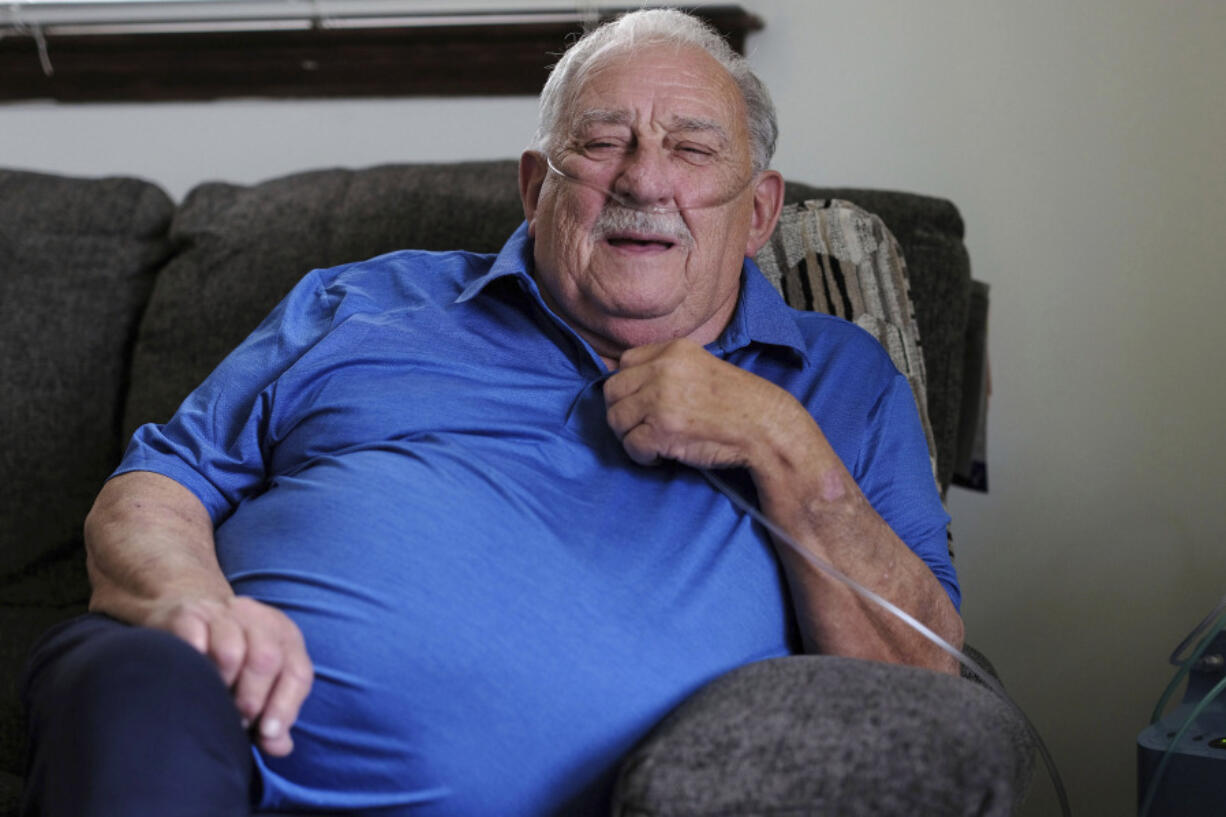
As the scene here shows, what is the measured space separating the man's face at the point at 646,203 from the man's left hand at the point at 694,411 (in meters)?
0.13

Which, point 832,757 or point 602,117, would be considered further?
point 602,117

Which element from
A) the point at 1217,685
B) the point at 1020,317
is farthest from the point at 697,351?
the point at 1020,317

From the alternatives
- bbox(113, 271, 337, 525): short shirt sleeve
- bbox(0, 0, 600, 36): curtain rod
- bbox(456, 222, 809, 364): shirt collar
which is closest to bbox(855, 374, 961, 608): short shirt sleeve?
bbox(456, 222, 809, 364): shirt collar

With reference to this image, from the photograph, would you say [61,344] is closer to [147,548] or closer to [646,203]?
[147,548]

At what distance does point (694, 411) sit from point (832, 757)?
406mm

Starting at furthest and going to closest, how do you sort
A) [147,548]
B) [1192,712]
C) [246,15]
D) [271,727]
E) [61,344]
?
[246,15]
[61,344]
[1192,712]
[147,548]
[271,727]

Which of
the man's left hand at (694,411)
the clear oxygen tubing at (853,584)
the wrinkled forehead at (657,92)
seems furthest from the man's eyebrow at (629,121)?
the clear oxygen tubing at (853,584)

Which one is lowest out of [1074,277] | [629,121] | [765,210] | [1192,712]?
[1192,712]

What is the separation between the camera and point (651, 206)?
4.03 feet

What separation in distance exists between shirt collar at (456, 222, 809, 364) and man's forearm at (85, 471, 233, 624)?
35 cm

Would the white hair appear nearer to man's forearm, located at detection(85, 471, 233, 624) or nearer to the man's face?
the man's face

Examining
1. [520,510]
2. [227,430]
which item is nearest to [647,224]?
[520,510]

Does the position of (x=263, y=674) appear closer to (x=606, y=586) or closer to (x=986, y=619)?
(x=606, y=586)

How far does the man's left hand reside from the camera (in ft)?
3.59
